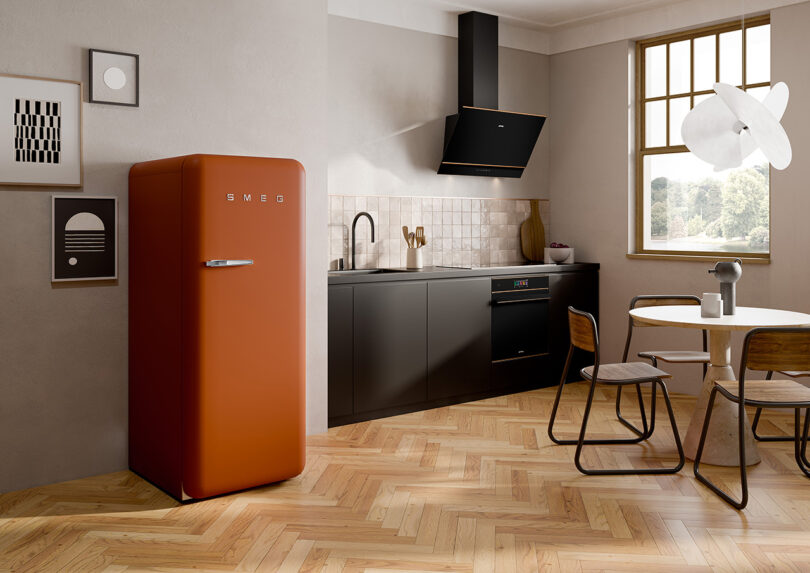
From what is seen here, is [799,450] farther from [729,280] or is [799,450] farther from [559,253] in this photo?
[559,253]

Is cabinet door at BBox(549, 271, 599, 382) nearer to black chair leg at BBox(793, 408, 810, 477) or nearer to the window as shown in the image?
the window

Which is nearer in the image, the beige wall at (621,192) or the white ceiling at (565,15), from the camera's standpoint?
the beige wall at (621,192)

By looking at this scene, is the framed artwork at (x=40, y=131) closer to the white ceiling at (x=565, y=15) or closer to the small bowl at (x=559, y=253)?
the white ceiling at (x=565, y=15)

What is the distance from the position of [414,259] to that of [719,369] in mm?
2065

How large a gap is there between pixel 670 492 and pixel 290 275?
6.40 feet

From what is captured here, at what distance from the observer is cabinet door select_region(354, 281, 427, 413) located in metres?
4.69

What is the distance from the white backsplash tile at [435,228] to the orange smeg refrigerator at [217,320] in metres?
1.65

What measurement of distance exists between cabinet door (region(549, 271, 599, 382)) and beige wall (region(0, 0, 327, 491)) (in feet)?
7.97

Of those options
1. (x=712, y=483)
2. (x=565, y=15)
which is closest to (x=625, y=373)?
(x=712, y=483)

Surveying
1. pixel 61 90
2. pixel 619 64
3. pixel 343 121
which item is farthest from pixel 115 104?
pixel 619 64

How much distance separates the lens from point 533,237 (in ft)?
20.4

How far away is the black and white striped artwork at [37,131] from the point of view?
337 cm

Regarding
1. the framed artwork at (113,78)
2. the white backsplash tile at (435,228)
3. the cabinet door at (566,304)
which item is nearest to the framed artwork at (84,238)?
the framed artwork at (113,78)

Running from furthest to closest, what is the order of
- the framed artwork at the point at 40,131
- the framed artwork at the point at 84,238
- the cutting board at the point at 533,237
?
the cutting board at the point at 533,237 → the framed artwork at the point at 84,238 → the framed artwork at the point at 40,131
